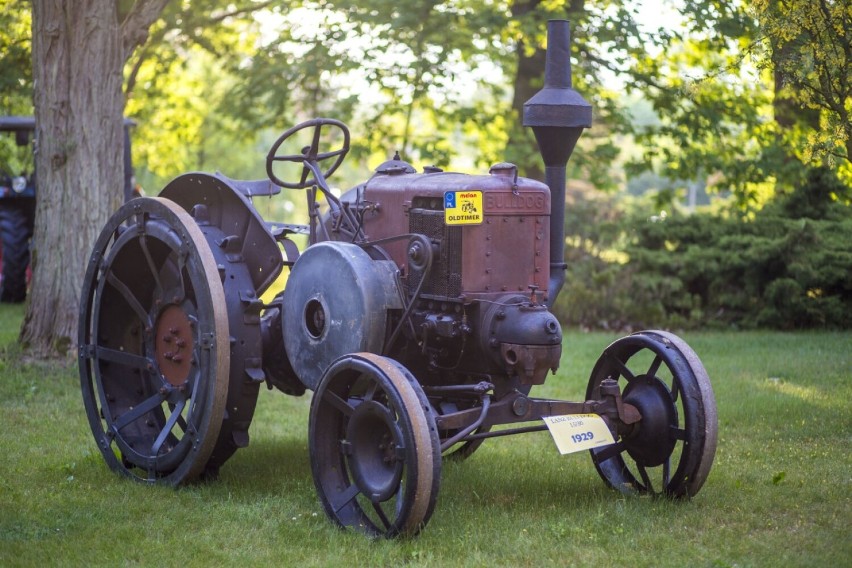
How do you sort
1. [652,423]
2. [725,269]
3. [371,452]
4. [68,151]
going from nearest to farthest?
1. [371,452]
2. [652,423]
3. [68,151]
4. [725,269]

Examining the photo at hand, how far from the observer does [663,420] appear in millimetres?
5164

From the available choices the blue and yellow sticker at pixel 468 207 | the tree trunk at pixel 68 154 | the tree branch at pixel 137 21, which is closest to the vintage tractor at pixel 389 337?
the blue and yellow sticker at pixel 468 207

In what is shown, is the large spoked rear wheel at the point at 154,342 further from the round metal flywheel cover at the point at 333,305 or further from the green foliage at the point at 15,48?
the green foliage at the point at 15,48

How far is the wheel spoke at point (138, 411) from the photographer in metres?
5.65

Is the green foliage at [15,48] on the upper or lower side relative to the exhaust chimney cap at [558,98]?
upper

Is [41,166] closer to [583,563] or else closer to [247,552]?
[247,552]

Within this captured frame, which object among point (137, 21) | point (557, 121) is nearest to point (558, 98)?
point (557, 121)

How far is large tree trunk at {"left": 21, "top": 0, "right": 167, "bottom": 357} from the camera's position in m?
8.80

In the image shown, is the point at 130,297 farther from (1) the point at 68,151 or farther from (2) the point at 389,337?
(1) the point at 68,151

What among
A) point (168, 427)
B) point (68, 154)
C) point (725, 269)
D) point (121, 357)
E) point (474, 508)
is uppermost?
point (68, 154)

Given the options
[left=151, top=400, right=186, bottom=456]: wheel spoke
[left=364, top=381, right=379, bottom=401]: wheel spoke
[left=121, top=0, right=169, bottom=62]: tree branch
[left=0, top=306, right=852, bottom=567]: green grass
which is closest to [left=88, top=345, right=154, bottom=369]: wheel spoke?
[left=151, top=400, right=186, bottom=456]: wheel spoke

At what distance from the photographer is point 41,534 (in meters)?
4.75

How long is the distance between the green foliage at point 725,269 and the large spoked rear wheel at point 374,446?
24.0 feet

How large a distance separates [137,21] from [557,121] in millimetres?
5270
